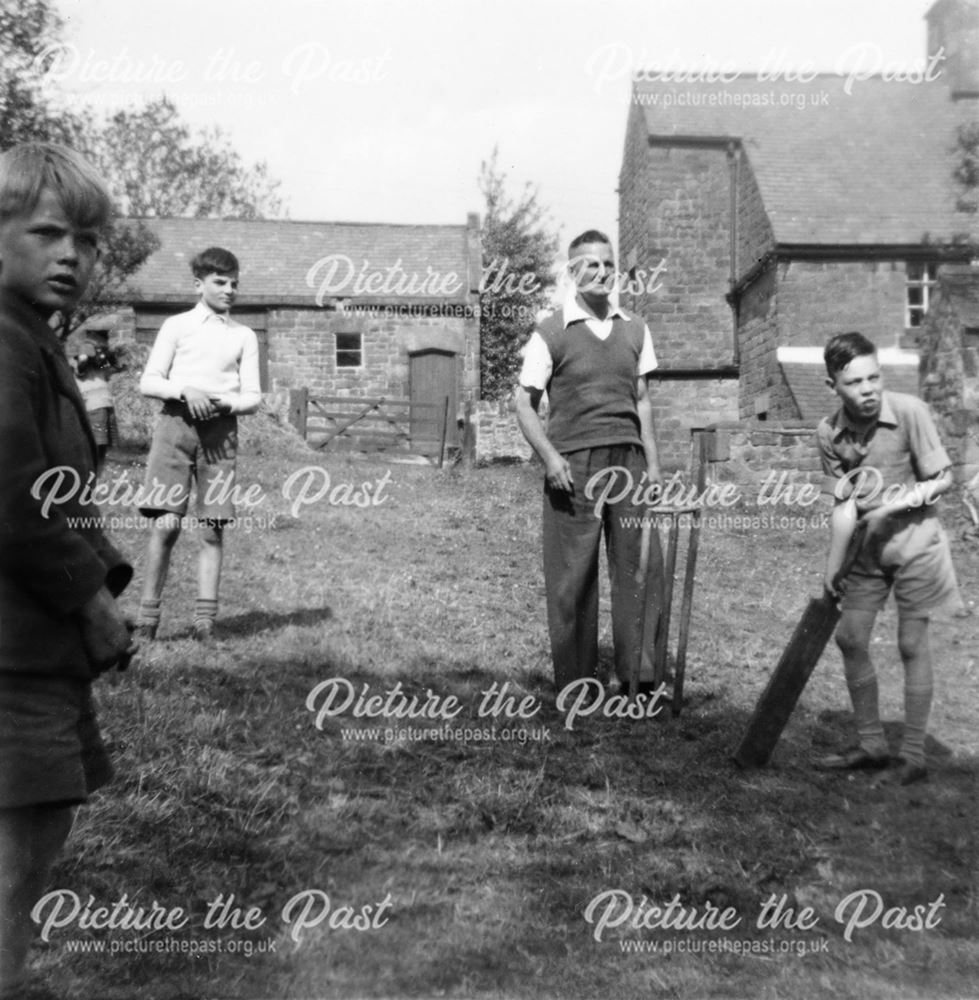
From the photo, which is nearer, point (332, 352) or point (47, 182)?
point (47, 182)

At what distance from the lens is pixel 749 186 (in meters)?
16.9

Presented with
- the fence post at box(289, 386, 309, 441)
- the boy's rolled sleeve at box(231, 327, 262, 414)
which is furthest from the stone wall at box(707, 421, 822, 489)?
the fence post at box(289, 386, 309, 441)

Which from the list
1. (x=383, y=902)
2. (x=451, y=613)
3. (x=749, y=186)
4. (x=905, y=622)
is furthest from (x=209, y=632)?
(x=749, y=186)

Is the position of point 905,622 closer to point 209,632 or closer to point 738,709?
point 738,709

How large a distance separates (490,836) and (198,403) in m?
2.74

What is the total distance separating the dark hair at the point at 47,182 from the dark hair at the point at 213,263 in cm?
334

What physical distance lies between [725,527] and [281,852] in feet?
11.8

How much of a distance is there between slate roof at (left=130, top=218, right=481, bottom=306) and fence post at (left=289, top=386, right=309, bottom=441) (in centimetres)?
492

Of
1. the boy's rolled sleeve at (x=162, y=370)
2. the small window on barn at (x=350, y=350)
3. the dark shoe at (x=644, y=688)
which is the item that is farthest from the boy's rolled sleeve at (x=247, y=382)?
the small window on barn at (x=350, y=350)

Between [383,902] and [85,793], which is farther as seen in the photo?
[383,902]

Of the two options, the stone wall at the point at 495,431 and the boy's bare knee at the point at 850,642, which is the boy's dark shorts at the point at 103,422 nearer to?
the boy's bare knee at the point at 850,642

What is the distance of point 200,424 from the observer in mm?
5453

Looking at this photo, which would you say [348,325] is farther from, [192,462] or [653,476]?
[653,476]

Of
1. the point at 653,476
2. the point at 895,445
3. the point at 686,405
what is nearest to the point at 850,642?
the point at 895,445
